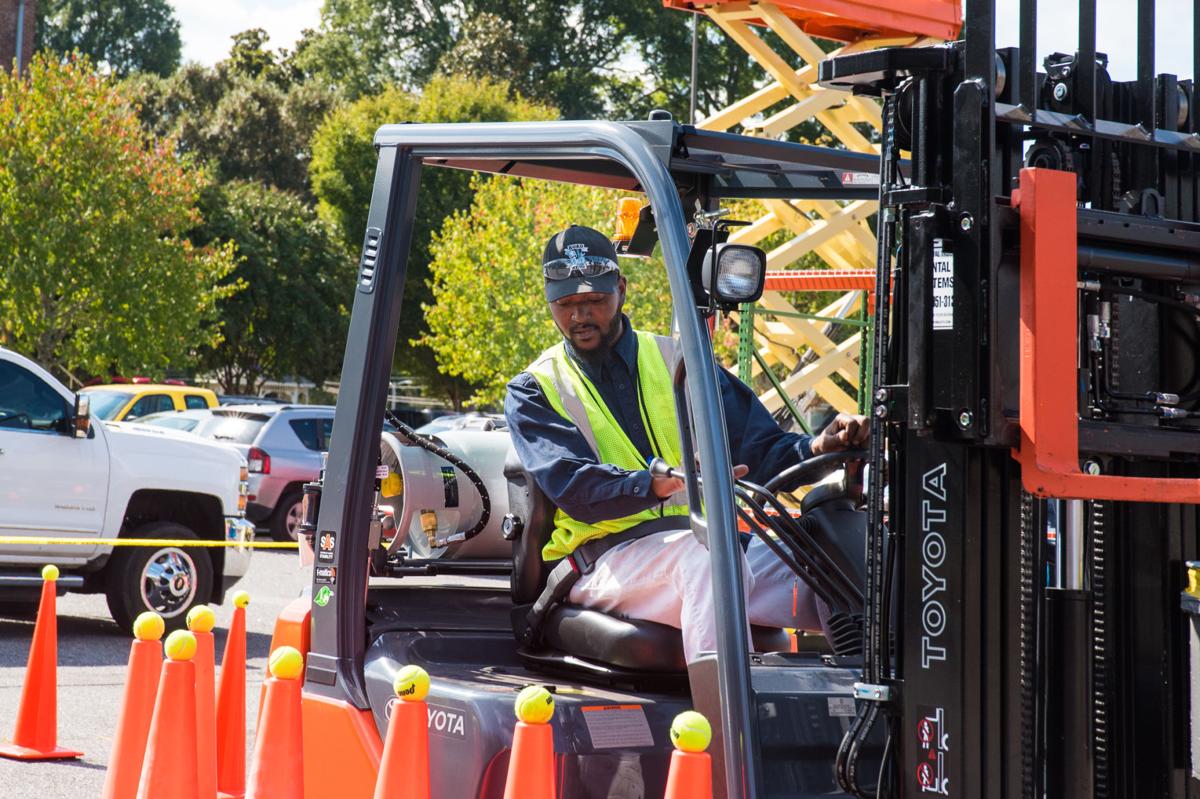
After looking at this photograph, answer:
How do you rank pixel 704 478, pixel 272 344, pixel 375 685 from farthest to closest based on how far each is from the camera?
1. pixel 272 344
2. pixel 375 685
3. pixel 704 478

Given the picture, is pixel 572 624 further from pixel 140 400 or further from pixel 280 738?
pixel 140 400

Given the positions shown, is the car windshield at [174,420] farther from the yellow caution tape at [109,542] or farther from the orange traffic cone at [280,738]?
the orange traffic cone at [280,738]

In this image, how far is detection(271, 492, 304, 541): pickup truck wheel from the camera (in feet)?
66.6

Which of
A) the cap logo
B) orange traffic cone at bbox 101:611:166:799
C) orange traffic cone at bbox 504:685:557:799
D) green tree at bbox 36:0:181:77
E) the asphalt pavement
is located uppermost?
green tree at bbox 36:0:181:77

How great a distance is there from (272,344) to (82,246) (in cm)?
1358

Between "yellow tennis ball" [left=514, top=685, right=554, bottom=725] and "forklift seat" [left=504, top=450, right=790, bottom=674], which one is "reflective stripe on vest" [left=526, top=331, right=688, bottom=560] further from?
"yellow tennis ball" [left=514, top=685, right=554, bottom=725]

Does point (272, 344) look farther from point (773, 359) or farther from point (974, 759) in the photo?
point (974, 759)

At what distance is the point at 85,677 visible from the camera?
998 cm

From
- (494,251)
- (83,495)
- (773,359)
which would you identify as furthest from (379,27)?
(83,495)

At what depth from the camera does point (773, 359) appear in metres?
17.7

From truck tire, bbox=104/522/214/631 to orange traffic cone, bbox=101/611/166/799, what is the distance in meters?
6.55

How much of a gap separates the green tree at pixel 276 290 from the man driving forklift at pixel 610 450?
3826cm

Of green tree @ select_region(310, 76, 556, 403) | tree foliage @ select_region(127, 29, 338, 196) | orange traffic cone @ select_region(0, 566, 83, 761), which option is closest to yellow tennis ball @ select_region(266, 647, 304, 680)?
orange traffic cone @ select_region(0, 566, 83, 761)

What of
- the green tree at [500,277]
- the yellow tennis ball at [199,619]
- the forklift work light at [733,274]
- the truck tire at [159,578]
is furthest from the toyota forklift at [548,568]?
the green tree at [500,277]
